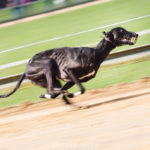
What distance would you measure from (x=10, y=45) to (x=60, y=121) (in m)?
7.52

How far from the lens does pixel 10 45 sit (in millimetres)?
13242

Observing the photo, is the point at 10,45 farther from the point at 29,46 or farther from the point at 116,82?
the point at 116,82

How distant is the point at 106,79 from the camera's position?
7.95 meters

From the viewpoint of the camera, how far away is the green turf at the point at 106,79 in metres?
7.70

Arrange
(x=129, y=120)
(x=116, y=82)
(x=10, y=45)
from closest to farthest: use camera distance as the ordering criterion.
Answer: (x=129, y=120), (x=116, y=82), (x=10, y=45)

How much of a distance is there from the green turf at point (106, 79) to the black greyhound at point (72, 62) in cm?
176

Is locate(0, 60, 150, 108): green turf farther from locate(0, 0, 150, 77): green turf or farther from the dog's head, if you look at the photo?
locate(0, 0, 150, 77): green turf

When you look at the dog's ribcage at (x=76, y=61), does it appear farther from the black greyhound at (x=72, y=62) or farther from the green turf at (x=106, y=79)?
the green turf at (x=106, y=79)

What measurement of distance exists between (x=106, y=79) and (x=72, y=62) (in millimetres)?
2305

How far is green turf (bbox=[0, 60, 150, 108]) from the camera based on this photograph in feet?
25.3

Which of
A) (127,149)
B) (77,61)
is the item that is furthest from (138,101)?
(127,149)

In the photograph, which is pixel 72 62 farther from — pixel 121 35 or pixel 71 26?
pixel 71 26

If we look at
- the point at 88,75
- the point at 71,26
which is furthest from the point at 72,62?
the point at 71,26

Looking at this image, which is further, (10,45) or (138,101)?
(10,45)
